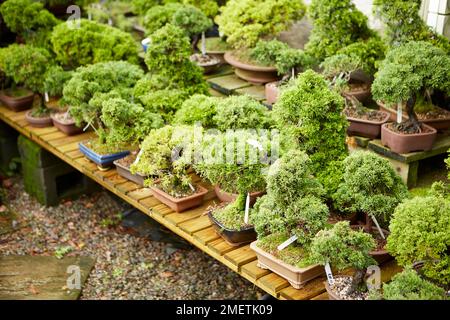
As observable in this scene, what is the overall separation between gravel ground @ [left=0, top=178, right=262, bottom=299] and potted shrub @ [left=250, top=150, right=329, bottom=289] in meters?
1.77

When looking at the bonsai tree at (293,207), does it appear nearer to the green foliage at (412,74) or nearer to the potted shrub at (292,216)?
the potted shrub at (292,216)

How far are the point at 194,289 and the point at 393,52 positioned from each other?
2.63 metres

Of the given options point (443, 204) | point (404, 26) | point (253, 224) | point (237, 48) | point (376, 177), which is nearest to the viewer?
point (443, 204)

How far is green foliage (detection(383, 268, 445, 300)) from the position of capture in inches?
142

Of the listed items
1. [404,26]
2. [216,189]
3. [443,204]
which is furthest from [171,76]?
[443,204]

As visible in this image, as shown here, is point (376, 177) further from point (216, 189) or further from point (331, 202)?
point (216, 189)

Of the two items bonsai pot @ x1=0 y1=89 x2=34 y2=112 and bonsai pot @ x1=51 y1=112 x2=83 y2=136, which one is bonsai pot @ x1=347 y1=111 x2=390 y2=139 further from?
bonsai pot @ x1=0 y1=89 x2=34 y2=112

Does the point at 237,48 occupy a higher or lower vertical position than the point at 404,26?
lower

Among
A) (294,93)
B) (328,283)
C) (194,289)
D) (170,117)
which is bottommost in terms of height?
(194,289)

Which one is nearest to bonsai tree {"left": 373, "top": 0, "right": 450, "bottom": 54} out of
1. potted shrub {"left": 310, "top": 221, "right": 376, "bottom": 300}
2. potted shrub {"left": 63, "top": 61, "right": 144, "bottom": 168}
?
potted shrub {"left": 310, "top": 221, "right": 376, "bottom": 300}

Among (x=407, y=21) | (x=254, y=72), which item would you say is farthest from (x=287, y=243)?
(x=254, y=72)

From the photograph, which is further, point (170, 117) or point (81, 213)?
point (81, 213)

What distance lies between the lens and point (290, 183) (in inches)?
159

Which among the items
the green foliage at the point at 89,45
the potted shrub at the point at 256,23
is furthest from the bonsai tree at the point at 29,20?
the potted shrub at the point at 256,23
